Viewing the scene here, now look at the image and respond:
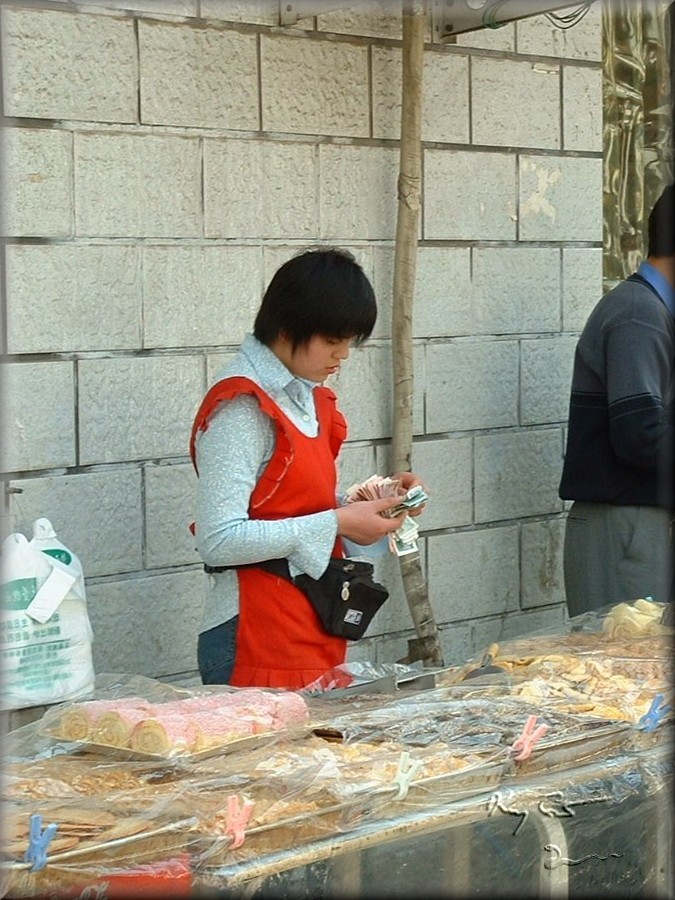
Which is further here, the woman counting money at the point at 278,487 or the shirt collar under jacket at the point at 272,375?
the shirt collar under jacket at the point at 272,375

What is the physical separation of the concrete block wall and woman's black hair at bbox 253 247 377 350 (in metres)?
1.09

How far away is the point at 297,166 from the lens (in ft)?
16.6

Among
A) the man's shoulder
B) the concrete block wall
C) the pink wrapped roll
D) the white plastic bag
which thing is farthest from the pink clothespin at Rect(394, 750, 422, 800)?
the man's shoulder

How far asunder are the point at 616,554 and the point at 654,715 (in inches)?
69.2

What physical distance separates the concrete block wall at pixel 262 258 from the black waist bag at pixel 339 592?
111cm

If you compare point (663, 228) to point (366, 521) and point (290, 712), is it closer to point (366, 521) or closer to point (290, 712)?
point (366, 521)

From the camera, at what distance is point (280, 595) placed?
364 centimetres

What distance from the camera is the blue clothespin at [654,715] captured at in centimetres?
316

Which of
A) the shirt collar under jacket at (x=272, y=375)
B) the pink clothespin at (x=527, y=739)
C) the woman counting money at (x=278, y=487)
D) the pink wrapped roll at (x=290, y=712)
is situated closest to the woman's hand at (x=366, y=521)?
the woman counting money at (x=278, y=487)

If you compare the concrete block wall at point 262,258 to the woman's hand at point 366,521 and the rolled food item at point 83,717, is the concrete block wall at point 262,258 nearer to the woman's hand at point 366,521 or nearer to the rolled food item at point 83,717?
the woman's hand at point 366,521

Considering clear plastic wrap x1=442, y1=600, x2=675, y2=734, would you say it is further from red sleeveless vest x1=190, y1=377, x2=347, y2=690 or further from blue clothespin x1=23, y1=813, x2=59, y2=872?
blue clothespin x1=23, y1=813, x2=59, y2=872

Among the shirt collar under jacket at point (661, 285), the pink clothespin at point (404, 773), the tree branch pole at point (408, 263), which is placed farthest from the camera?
the tree branch pole at point (408, 263)

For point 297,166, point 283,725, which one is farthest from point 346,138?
point 283,725

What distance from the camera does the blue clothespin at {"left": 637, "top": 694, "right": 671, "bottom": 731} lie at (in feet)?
10.4
